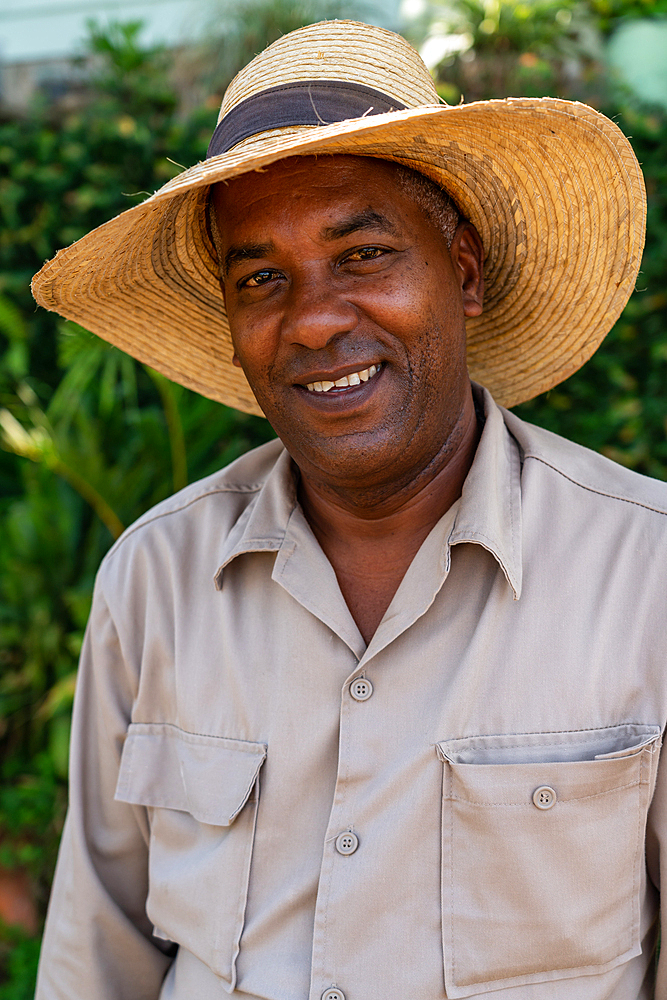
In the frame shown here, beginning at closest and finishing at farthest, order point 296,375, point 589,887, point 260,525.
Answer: point 589,887, point 296,375, point 260,525

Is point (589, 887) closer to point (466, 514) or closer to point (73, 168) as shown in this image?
point (466, 514)

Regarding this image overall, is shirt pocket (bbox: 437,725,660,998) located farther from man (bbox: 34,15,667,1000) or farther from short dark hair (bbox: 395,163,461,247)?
short dark hair (bbox: 395,163,461,247)

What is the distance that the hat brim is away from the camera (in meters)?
1.54

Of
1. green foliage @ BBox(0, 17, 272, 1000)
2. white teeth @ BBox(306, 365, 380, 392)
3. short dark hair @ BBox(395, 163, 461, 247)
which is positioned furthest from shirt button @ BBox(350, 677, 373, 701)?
green foliage @ BBox(0, 17, 272, 1000)

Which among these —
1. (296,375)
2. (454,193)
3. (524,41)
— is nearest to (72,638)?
(296,375)

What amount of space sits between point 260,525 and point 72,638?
1749mm

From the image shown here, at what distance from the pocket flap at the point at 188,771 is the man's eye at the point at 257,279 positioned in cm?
94

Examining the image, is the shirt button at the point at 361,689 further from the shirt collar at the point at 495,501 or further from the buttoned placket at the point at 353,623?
the shirt collar at the point at 495,501

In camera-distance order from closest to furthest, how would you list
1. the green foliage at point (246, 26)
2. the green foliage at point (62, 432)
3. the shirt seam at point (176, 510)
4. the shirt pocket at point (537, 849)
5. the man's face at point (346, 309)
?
the shirt pocket at point (537, 849) < the man's face at point (346, 309) < the shirt seam at point (176, 510) < the green foliage at point (62, 432) < the green foliage at point (246, 26)

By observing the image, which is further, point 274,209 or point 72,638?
point 72,638

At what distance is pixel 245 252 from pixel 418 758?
3.40ft

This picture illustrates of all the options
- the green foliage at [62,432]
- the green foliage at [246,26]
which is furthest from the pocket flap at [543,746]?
the green foliage at [246,26]

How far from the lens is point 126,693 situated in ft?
6.66

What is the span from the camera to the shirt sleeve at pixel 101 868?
1.98m
